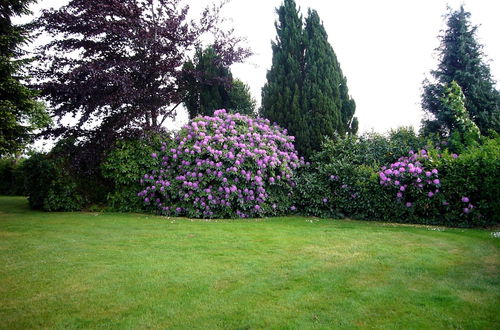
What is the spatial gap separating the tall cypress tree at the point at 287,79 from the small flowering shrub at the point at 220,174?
1.33 metres

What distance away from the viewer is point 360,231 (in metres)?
6.78

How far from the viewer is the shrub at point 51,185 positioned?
959cm

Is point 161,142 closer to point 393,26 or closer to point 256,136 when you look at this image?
point 256,136

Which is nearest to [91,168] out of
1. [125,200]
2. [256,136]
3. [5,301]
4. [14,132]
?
[125,200]

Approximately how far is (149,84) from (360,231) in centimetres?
A: 810

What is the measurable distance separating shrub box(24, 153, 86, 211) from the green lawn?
3.24 metres

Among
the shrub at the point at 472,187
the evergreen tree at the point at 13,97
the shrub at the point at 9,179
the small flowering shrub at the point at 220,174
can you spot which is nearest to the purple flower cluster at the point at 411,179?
the shrub at the point at 472,187

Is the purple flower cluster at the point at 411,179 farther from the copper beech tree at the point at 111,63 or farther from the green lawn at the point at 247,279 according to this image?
the copper beech tree at the point at 111,63

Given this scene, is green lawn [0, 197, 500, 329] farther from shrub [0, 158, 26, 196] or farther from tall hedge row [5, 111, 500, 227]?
shrub [0, 158, 26, 196]

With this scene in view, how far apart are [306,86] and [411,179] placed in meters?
4.68

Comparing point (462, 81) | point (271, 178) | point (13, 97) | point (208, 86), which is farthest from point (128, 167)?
point (462, 81)

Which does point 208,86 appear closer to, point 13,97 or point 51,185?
point 13,97

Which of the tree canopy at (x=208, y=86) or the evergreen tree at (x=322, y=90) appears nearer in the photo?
the evergreen tree at (x=322, y=90)

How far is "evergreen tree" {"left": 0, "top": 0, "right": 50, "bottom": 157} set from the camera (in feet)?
26.5
